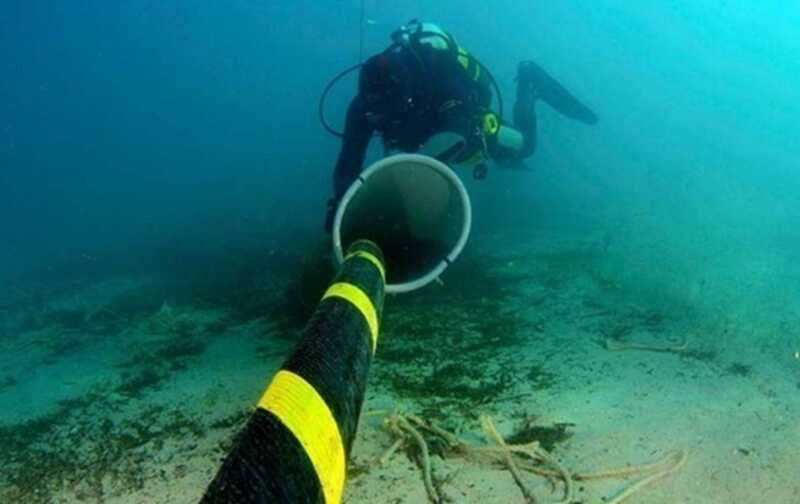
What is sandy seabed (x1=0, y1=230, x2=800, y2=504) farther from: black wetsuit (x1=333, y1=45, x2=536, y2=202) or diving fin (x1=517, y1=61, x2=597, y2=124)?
diving fin (x1=517, y1=61, x2=597, y2=124)

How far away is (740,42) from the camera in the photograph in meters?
53.1

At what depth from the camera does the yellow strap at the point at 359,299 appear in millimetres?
2557

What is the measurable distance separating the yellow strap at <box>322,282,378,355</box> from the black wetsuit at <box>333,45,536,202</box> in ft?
7.36

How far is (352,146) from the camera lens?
543cm

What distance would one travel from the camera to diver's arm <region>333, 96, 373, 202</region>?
5.38m

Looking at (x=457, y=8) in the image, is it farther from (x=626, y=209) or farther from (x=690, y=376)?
(x=690, y=376)

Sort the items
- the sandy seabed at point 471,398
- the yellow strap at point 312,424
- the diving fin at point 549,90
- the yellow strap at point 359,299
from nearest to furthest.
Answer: the yellow strap at point 312,424, the yellow strap at point 359,299, the sandy seabed at point 471,398, the diving fin at point 549,90

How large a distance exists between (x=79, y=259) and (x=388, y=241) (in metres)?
11.9

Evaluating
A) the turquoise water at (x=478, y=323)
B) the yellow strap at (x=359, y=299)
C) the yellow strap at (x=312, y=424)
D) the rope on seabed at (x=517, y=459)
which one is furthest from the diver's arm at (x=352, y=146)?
the yellow strap at (x=312, y=424)

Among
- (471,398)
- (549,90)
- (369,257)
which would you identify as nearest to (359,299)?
(369,257)

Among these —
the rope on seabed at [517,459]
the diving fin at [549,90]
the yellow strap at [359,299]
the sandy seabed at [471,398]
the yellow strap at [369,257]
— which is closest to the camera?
the yellow strap at [359,299]

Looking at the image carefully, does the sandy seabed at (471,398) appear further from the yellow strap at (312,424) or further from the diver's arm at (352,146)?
the diver's arm at (352,146)

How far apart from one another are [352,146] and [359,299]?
120 inches

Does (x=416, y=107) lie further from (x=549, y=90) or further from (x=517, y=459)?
(x=549, y=90)
